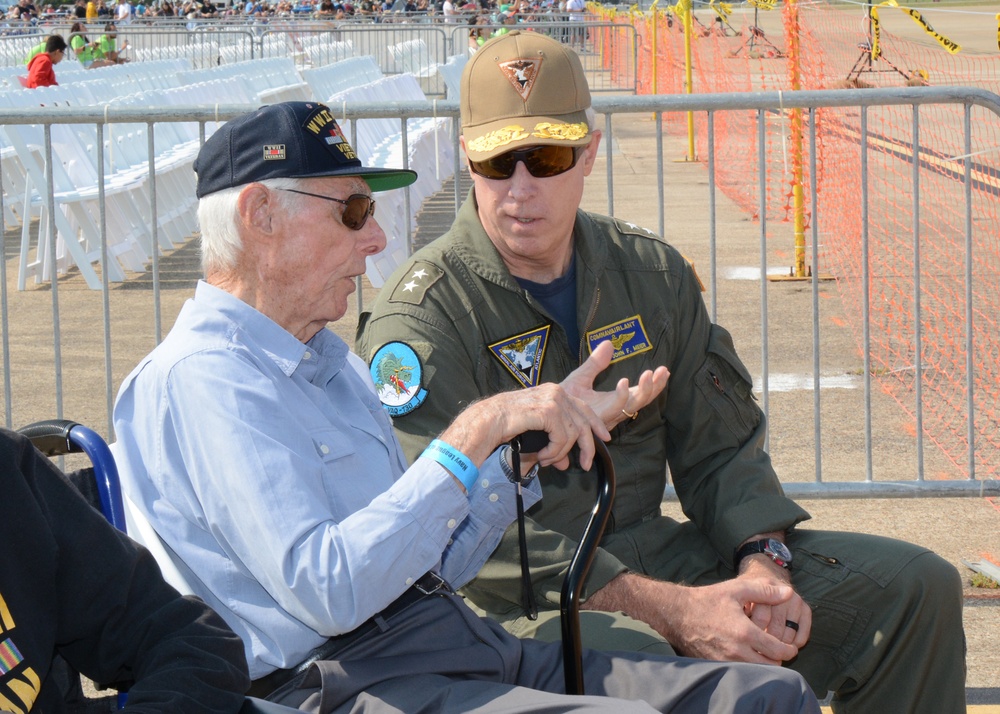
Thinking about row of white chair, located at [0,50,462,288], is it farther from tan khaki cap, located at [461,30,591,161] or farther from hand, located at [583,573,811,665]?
hand, located at [583,573,811,665]

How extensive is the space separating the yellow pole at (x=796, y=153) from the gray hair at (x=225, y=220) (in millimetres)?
6511

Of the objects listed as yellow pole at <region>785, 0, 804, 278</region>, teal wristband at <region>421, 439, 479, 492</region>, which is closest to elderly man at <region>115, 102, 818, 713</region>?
teal wristband at <region>421, 439, 479, 492</region>

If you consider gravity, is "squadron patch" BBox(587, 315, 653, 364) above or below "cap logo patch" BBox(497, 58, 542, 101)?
below

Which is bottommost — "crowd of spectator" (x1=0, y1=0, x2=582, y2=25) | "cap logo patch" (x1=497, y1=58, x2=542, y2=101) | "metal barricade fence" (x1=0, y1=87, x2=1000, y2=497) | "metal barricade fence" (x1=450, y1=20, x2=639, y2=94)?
"metal barricade fence" (x1=0, y1=87, x2=1000, y2=497)

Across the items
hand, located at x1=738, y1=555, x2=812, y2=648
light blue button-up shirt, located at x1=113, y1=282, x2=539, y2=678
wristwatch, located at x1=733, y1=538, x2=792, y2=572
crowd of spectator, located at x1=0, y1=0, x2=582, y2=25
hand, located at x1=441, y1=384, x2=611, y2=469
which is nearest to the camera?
light blue button-up shirt, located at x1=113, y1=282, x2=539, y2=678

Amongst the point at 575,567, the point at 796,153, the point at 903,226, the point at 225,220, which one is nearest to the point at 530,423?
the point at 575,567

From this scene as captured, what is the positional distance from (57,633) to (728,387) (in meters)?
1.78

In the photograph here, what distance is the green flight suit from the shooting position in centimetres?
276

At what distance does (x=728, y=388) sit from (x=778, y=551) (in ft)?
1.48

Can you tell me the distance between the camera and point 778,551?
2.88m

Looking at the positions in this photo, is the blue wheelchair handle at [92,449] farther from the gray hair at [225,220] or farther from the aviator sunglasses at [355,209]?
the aviator sunglasses at [355,209]

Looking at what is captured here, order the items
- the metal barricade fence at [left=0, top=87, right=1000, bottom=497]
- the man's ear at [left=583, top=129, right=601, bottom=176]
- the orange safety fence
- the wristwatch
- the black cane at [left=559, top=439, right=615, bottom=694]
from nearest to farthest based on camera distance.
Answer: the black cane at [left=559, top=439, right=615, bottom=694] < the wristwatch < the man's ear at [left=583, top=129, right=601, bottom=176] < the metal barricade fence at [left=0, top=87, right=1000, bottom=497] < the orange safety fence

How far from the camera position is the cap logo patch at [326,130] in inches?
95.3

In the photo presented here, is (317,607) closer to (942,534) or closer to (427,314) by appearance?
(427,314)
